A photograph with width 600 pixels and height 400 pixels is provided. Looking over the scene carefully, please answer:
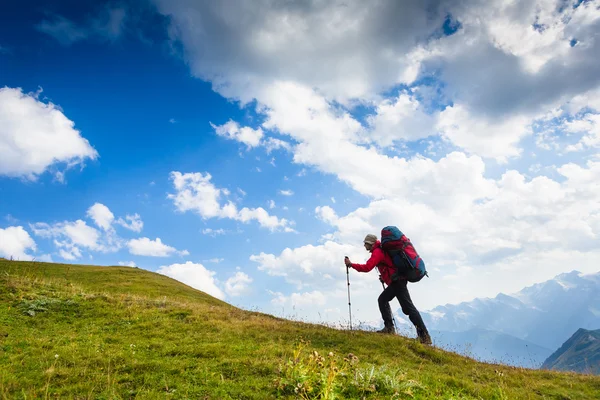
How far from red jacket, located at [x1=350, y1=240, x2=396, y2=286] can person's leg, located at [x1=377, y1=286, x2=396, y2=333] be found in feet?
1.44

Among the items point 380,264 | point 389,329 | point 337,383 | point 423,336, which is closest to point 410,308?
point 423,336

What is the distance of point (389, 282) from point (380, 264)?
2.64 ft

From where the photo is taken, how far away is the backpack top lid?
48.6 ft

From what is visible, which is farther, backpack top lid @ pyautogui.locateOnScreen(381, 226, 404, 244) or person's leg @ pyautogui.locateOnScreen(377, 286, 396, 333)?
person's leg @ pyautogui.locateOnScreen(377, 286, 396, 333)

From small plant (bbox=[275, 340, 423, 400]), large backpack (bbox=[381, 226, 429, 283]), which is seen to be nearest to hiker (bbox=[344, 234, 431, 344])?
large backpack (bbox=[381, 226, 429, 283])

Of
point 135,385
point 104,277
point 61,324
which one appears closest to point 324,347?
point 135,385

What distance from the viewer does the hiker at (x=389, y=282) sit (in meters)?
14.8

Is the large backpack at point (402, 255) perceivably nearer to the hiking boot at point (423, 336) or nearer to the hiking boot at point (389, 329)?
the hiking boot at point (423, 336)

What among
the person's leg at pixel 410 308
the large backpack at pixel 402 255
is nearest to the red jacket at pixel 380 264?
the large backpack at pixel 402 255

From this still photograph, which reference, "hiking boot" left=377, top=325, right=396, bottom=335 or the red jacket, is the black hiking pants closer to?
the red jacket

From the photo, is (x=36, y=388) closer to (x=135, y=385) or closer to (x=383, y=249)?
(x=135, y=385)

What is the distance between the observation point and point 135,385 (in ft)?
27.1

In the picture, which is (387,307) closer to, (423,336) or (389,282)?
(389,282)

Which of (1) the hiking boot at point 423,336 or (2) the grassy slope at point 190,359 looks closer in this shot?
(2) the grassy slope at point 190,359
